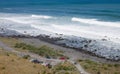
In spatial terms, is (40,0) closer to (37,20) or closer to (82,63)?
(37,20)

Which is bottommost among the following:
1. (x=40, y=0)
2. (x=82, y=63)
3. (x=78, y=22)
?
(x=40, y=0)

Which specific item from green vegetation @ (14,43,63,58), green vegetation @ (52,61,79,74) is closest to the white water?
green vegetation @ (14,43,63,58)

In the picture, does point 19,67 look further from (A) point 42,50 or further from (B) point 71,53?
(B) point 71,53

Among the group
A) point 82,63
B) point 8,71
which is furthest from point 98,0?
point 8,71

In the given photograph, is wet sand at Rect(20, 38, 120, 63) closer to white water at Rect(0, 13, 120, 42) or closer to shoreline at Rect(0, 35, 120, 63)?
shoreline at Rect(0, 35, 120, 63)

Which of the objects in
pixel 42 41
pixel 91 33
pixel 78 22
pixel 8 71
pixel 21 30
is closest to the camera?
pixel 8 71
